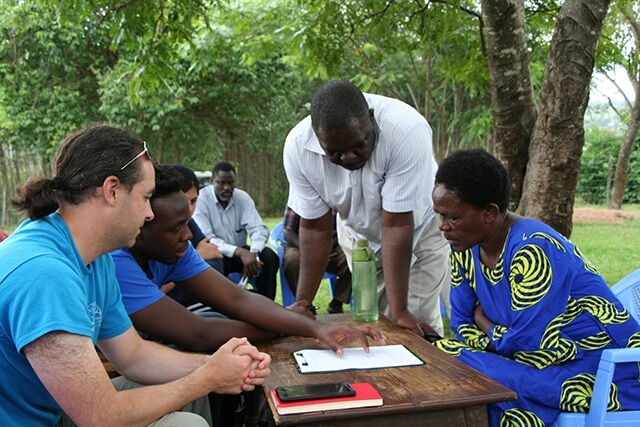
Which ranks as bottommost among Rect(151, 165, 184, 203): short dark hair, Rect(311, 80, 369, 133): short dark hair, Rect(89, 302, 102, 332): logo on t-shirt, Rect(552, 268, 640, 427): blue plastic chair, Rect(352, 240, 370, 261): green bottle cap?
Rect(552, 268, 640, 427): blue plastic chair

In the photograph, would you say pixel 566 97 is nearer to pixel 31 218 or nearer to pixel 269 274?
pixel 31 218

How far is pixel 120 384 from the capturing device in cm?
232

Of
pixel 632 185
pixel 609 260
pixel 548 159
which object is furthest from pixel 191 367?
pixel 632 185

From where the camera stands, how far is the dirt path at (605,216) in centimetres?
1271

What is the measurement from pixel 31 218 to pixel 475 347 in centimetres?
164

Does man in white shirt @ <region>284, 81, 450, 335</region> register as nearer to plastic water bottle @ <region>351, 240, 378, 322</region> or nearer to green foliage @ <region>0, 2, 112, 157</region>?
plastic water bottle @ <region>351, 240, 378, 322</region>

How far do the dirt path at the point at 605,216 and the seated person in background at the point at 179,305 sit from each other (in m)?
11.5

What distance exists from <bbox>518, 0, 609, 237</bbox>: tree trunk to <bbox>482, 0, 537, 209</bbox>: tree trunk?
0.16 metres

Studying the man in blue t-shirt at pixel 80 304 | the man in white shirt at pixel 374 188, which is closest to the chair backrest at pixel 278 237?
the man in white shirt at pixel 374 188

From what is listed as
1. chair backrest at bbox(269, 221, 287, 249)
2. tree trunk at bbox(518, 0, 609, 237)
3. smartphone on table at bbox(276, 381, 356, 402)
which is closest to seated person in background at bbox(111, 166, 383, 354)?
smartphone on table at bbox(276, 381, 356, 402)

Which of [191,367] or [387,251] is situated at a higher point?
[387,251]

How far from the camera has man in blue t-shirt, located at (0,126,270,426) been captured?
4.83 feet

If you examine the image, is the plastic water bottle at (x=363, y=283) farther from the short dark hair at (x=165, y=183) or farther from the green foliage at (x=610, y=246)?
the green foliage at (x=610, y=246)

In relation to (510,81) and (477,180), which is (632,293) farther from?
(510,81)
